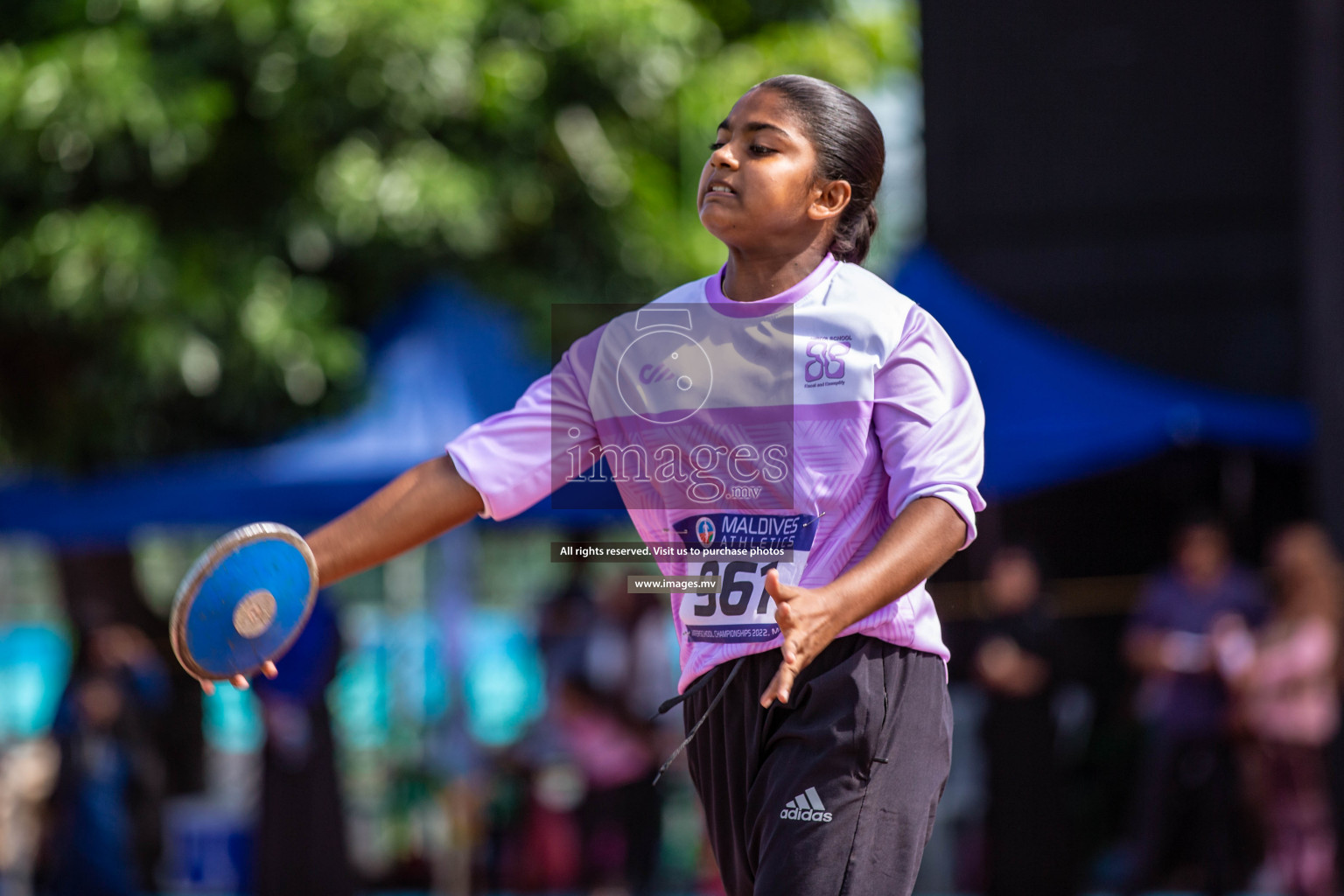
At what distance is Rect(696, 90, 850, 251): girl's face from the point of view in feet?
8.43

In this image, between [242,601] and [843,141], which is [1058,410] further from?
[242,601]

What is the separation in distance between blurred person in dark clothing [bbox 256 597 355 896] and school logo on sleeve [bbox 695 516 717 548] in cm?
602

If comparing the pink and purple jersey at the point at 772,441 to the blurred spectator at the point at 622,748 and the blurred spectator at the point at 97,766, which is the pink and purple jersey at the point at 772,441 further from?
the blurred spectator at the point at 97,766

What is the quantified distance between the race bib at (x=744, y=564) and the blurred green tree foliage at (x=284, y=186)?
22.5ft

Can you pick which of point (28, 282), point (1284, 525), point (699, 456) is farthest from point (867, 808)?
point (1284, 525)

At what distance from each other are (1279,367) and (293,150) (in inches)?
258

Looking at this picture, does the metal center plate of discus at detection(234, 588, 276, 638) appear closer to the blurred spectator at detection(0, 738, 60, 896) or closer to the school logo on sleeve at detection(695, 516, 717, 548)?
the school logo on sleeve at detection(695, 516, 717, 548)

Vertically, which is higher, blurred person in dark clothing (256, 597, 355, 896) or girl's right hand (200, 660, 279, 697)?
girl's right hand (200, 660, 279, 697)

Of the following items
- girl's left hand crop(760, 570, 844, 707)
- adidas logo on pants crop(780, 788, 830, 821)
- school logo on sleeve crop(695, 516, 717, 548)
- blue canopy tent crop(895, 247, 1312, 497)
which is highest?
blue canopy tent crop(895, 247, 1312, 497)

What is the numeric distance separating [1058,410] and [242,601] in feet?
20.9

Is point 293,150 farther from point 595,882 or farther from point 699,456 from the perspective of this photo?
point 699,456

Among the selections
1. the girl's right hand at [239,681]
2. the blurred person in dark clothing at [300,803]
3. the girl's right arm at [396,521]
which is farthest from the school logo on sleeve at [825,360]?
the blurred person in dark clothing at [300,803]

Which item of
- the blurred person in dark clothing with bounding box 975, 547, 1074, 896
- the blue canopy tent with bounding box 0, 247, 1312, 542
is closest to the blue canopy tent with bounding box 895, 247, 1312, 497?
the blue canopy tent with bounding box 0, 247, 1312, 542

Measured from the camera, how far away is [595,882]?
9.29m
